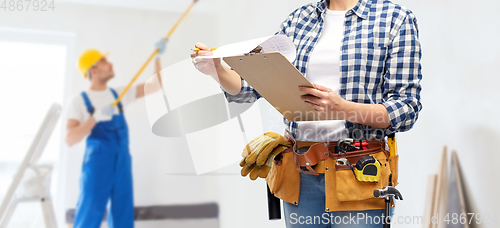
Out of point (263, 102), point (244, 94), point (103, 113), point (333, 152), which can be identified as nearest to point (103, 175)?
point (103, 113)

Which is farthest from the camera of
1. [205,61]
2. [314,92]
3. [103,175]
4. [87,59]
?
[87,59]

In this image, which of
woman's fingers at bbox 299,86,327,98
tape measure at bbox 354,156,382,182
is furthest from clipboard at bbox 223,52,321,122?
tape measure at bbox 354,156,382,182

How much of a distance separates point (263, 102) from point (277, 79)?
1.12m

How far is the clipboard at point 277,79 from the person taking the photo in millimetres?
462

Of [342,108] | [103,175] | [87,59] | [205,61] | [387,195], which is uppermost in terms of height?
[87,59]

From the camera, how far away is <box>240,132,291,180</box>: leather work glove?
0.64 m

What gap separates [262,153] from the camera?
0.64m

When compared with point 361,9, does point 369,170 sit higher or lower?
lower

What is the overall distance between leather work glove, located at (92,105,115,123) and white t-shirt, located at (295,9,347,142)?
129 cm

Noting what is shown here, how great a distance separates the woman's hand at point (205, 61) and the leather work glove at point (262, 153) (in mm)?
172

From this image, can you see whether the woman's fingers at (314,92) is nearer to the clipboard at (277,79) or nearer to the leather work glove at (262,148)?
the clipboard at (277,79)

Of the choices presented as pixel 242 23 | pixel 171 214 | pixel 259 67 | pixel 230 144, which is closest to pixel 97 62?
pixel 242 23

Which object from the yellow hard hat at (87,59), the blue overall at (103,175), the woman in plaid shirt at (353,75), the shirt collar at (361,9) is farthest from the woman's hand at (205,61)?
the yellow hard hat at (87,59)

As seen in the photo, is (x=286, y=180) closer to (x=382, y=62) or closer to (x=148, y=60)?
(x=382, y=62)
